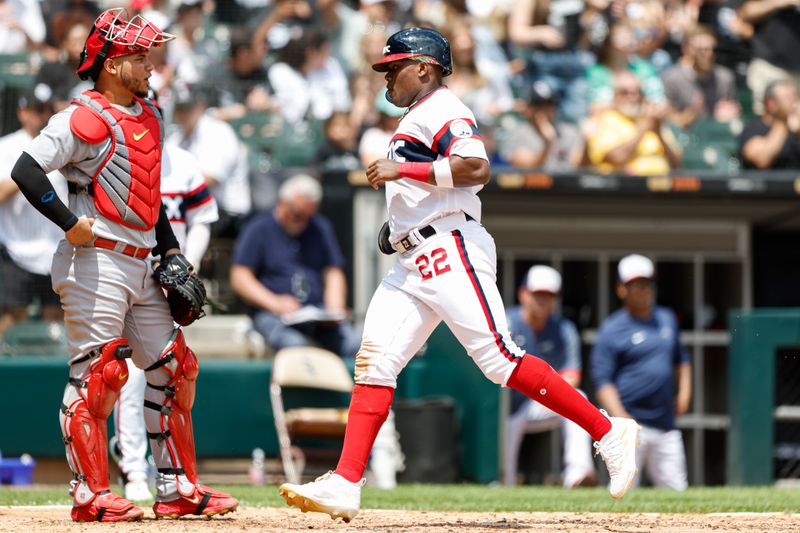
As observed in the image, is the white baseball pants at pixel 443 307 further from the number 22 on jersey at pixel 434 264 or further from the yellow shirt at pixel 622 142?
the yellow shirt at pixel 622 142

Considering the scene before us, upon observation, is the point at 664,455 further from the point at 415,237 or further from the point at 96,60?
the point at 96,60

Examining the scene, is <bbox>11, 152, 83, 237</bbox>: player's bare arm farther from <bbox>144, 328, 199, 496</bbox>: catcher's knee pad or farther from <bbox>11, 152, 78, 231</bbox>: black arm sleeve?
<bbox>144, 328, 199, 496</bbox>: catcher's knee pad

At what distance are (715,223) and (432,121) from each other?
6653 millimetres

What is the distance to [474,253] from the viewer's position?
4738 millimetres

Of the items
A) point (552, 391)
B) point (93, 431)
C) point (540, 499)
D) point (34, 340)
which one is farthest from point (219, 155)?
point (552, 391)

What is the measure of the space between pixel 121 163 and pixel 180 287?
0.51 metres

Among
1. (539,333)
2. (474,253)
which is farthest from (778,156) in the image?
(474,253)

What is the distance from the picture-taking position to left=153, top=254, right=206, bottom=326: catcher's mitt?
4.95 metres

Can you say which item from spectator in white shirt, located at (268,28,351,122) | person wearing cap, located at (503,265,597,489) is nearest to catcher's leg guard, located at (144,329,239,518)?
person wearing cap, located at (503,265,597,489)

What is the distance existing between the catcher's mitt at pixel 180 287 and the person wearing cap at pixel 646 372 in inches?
175

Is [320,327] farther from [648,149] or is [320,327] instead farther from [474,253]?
[474,253]

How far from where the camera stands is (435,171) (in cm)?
461

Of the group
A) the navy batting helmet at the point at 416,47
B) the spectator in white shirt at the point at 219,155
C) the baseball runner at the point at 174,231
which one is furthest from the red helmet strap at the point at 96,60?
the spectator in white shirt at the point at 219,155

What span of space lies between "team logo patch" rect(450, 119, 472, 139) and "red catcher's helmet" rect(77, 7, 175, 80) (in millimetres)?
1183
